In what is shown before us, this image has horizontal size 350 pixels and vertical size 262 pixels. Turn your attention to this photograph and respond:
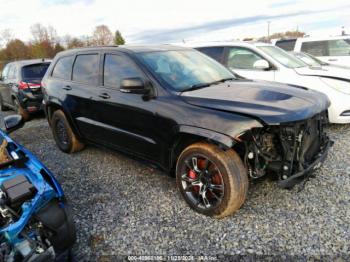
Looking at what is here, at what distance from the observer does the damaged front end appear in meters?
2.78

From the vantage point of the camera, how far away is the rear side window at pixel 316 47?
9664 mm

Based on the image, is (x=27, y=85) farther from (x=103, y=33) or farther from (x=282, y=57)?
(x=103, y=33)

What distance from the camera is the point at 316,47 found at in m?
9.78

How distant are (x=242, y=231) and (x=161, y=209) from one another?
3.00 feet

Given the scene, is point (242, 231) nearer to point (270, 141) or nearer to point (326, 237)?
point (326, 237)

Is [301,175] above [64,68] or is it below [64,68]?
below

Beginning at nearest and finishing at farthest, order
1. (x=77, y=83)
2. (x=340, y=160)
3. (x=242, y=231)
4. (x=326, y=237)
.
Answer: (x=326, y=237) → (x=242, y=231) → (x=340, y=160) → (x=77, y=83)

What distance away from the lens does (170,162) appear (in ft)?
10.8

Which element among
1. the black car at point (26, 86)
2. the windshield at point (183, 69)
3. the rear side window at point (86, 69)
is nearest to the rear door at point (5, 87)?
the black car at point (26, 86)

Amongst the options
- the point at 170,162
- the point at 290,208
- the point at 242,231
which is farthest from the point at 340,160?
the point at 170,162

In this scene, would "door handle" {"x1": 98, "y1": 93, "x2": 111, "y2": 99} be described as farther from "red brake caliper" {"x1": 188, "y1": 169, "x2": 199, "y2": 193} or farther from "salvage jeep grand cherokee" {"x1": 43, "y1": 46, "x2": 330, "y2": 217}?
"red brake caliper" {"x1": 188, "y1": 169, "x2": 199, "y2": 193}

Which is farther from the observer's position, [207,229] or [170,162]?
[170,162]

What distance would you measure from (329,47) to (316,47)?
394mm

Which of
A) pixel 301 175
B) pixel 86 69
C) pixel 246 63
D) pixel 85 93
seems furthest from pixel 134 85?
pixel 246 63
